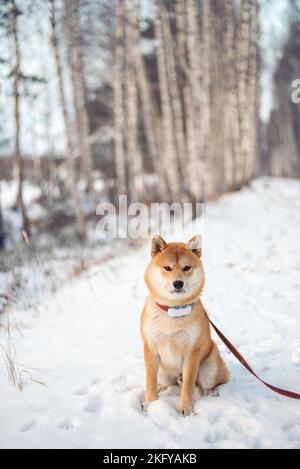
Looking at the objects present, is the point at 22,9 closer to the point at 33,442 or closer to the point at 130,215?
the point at 130,215

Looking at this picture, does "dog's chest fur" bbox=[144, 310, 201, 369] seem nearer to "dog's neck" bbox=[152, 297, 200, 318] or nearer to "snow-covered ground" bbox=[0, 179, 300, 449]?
"dog's neck" bbox=[152, 297, 200, 318]

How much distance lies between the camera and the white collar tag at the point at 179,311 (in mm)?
2928

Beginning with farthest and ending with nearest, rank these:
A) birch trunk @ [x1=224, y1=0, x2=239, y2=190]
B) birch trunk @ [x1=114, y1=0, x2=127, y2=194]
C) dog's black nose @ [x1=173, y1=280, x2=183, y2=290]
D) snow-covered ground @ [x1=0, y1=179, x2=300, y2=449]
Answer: birch trunk @ [x1=224, y1=0, x2=239, y2=190], birch trunk @ [x1=114, y1=0, x2=127, y2=194], dog's black nose @ [x1=173, y1=280, x2=183, y2=290], snow-covered ground @ [x1=0, y1=179, x2=300, y2=449]

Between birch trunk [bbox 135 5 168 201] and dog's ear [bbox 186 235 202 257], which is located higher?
birch trunk [bbox 135 5 168 201]

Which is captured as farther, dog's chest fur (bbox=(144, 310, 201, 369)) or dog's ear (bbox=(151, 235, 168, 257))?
dog's ear (bbox=(151, 235, 168, 257))

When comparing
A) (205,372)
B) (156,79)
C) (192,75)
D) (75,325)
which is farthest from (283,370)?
(156,79)

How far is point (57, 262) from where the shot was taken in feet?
30.8

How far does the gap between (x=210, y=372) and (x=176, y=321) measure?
0.66m

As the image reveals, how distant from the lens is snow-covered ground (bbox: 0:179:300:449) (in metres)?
2.67

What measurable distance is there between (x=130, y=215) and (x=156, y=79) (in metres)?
9.79

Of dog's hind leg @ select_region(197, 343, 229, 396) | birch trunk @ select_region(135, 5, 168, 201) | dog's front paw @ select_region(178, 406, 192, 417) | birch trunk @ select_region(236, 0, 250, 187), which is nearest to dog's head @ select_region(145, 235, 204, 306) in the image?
dog's hind leg @ select_region(197, 343, 229, 396)

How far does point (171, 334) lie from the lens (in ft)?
9.61

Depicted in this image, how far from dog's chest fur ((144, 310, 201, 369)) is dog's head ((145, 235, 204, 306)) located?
0.15 m

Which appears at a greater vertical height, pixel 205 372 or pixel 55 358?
pixel 205 372
